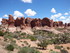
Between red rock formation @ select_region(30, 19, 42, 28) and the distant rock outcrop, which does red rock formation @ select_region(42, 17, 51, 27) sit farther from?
red rock formation @ select_region(30, 19, 42, 28)

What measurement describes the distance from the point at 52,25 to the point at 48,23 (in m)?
4.37

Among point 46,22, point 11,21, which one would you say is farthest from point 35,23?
point 11,21

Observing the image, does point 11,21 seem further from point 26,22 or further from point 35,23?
point 35,23

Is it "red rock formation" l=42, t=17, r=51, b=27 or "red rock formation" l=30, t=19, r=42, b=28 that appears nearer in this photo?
"red rock formation" l=30, t=19, r=42, b=28

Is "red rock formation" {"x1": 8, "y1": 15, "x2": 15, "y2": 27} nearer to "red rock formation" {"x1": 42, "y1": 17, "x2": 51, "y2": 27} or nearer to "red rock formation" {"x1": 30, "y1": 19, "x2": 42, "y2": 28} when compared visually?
"red rock formation" {"x1": 30, "y1": 19, "x2": 42, "y2": 28}

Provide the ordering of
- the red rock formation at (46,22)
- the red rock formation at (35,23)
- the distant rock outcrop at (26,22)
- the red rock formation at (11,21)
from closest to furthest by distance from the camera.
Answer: the red rock formation at (11,21) < the distant rock outcrop at (26,22) < the red rock formation at (35,23) < the red rock formation at (46,22)

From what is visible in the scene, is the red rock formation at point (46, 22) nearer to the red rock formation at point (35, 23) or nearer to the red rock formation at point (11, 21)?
the red rock formation at point (35, 23)

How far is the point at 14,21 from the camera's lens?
295 ft

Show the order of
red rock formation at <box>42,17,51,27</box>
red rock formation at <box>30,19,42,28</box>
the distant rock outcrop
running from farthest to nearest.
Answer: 1. red rock formation at <box>42,17,51,27</box>
2. red rock formation at <box>30,19,42,28</box>
3. the distant rock outcrop

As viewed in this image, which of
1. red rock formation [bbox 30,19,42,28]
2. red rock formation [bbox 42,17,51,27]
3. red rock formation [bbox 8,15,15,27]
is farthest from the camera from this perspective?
red rock formation [bbox 42,17,51,27]

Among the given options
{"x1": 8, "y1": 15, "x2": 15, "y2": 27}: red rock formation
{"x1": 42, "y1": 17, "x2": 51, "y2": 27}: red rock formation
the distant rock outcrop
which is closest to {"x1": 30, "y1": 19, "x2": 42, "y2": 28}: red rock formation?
the distant rock outcrop

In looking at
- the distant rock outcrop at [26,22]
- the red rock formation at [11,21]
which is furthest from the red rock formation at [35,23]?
the red rock formation at [11,21]

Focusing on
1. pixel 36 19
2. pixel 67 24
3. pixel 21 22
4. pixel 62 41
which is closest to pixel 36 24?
pixel 36 19

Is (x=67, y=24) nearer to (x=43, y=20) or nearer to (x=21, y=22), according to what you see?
(x=43, y=20)
